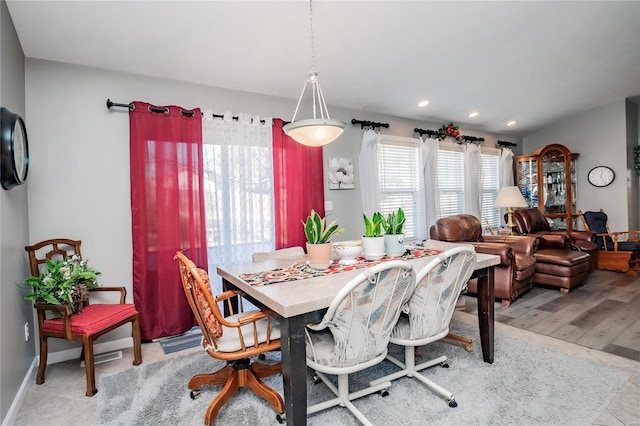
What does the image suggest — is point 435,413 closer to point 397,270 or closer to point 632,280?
point 397,270

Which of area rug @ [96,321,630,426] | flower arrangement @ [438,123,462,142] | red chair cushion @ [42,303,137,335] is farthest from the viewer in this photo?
flower arrangement @ [438,123,462,142]

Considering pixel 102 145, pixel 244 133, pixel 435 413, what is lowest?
pixel 435 413

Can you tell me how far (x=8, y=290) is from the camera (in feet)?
6.44

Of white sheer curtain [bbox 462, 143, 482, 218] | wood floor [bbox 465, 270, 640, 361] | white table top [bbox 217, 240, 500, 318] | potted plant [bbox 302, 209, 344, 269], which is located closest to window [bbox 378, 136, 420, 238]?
white sheer curtain [bbox 462, 143, 482, 218]

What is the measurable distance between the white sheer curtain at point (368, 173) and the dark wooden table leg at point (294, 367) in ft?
9.51

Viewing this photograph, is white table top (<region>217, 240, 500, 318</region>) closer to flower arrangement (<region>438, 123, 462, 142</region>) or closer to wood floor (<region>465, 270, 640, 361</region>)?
wood floor (<region>465, 270, 640, 361</region>)

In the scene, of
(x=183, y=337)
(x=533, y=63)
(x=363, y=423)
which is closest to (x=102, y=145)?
(x=183, y=337)

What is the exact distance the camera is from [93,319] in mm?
2201

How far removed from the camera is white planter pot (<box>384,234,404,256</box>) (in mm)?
2342

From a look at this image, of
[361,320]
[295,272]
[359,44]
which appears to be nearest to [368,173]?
[359,44]

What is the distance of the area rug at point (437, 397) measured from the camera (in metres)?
1.75

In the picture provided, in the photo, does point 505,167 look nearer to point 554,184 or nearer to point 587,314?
point 554,184

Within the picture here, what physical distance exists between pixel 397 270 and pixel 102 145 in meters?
2.60

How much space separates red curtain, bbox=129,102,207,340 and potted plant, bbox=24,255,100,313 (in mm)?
427
